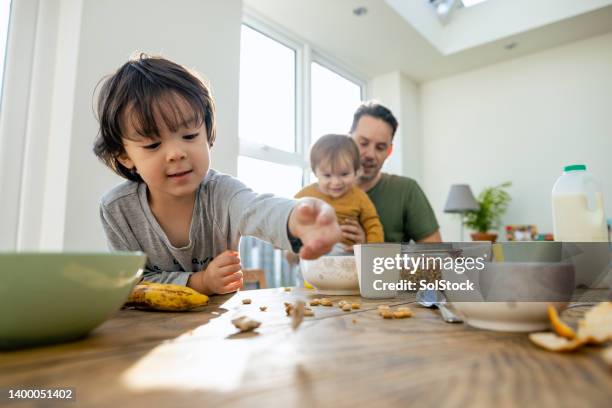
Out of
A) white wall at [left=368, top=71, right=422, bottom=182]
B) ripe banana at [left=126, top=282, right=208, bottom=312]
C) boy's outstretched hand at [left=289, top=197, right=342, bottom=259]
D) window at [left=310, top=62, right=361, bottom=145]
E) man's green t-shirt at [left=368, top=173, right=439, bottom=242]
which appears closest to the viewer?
boy's outstretched hand at [left=289, top=197, right=342, bottom=259]

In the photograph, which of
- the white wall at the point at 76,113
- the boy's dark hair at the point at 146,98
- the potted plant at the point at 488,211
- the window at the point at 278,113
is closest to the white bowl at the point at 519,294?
the boy's dark hair at the point at 146,98

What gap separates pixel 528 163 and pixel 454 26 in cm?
143

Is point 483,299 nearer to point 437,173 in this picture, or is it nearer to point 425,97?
point 437,173

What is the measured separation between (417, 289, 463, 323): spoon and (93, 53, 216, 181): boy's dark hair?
0.56m

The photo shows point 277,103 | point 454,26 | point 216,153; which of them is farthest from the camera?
point 454,26

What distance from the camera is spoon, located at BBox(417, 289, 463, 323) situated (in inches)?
19.1

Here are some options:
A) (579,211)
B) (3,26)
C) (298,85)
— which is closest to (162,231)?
(579,211)

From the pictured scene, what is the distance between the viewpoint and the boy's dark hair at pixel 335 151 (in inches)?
61.4

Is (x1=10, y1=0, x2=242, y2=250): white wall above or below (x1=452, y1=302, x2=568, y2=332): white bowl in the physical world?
above

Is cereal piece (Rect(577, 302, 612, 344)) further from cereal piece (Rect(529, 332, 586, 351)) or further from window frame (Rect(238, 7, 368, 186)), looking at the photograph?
window frame (Rect(238, 7, 368, 186))

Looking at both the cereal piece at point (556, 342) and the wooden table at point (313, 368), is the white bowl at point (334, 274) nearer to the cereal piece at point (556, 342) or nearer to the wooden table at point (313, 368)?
the wooden table at point (313, 368)

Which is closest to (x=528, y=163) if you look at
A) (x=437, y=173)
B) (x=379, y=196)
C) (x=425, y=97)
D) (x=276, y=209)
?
(x=437, y=173)

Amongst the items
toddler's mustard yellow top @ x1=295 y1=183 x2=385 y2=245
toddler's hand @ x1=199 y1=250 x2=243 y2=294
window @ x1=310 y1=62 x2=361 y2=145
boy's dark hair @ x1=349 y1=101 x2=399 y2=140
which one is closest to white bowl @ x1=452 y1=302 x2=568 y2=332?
toddler's hand @ x1=199 y1=250 x2=243 y2=294

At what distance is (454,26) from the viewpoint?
376 cm
